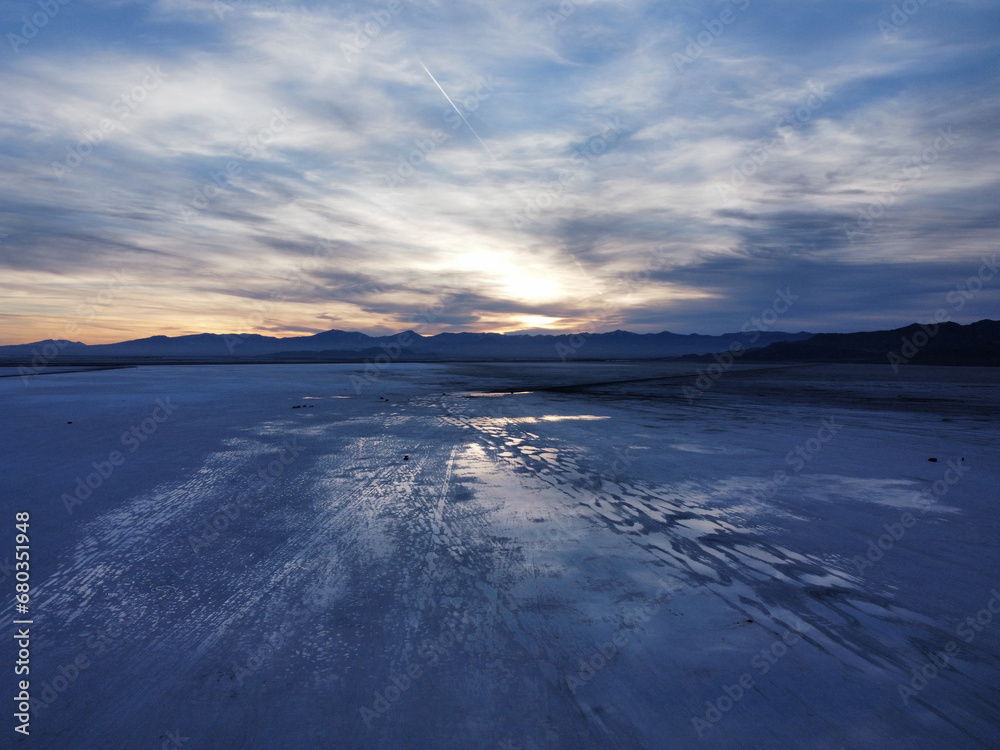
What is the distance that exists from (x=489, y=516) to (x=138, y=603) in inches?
141

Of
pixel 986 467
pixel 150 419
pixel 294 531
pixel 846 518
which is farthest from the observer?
pixel 150 419

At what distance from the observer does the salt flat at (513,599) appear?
9.18 ft

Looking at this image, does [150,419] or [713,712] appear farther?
[150,419]

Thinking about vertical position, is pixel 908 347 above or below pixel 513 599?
above

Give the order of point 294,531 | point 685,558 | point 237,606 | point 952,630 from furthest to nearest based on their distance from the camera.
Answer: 1. point 294,531
2. point 685,558
3. point 237,606
4. point 952,630

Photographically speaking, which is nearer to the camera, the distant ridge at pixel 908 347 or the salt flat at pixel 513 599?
the salt flat at pixel 513 599

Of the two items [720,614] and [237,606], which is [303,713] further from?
[720,614]

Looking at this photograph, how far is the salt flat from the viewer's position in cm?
280

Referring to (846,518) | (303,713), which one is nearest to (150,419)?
(303,713)

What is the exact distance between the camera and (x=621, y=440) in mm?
10844

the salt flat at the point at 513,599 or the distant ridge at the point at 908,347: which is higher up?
the distant ridge at the point at 908,347

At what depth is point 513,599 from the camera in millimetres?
4078

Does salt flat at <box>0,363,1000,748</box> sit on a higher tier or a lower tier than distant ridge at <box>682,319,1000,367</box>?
lower

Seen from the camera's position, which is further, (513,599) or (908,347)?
(908,347)
